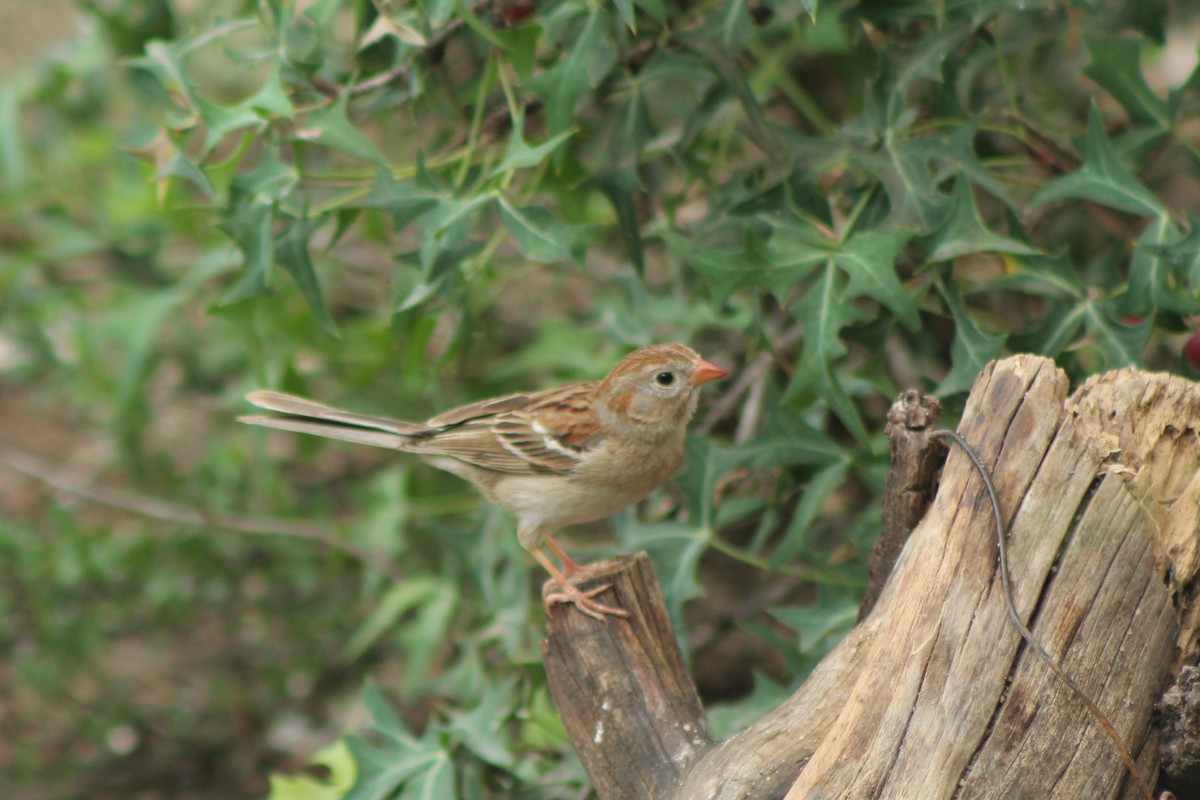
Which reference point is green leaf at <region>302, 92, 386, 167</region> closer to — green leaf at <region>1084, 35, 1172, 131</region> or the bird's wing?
the bird's wing

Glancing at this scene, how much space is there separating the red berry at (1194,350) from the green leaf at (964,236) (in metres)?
0.53

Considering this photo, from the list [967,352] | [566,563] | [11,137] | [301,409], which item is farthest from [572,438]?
[11,137]

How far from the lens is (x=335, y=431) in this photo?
4.00 m

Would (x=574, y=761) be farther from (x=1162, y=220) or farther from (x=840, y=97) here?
(x=840, y=97)

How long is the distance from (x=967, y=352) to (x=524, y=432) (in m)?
1.49

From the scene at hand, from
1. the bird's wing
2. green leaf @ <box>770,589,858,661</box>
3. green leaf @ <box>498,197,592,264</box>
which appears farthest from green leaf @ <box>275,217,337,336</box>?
→ green leaf @ <box>770,589,858,661</box>

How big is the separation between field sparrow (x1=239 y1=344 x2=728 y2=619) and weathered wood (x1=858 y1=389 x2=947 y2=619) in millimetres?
928

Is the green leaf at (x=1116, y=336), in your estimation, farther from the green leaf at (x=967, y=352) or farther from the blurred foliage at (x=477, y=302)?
the green leaf at (x=967, y=352)

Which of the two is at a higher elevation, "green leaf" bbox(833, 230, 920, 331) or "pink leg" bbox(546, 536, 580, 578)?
"green leaf" bbox(833, 230, 920, 331)

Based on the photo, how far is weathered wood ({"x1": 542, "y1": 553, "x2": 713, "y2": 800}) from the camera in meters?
3.03

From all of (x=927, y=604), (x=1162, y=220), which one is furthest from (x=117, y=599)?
(x=1162, y=220)

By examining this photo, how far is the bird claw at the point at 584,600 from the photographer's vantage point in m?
3.23

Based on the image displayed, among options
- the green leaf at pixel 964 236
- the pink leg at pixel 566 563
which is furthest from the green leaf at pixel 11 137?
the green leaf at pixel 964 236

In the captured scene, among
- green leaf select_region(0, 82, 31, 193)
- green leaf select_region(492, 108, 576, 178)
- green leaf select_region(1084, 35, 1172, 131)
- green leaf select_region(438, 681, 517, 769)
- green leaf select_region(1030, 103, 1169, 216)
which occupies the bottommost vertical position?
green leaf select_region(438, 681, 517, 769)
